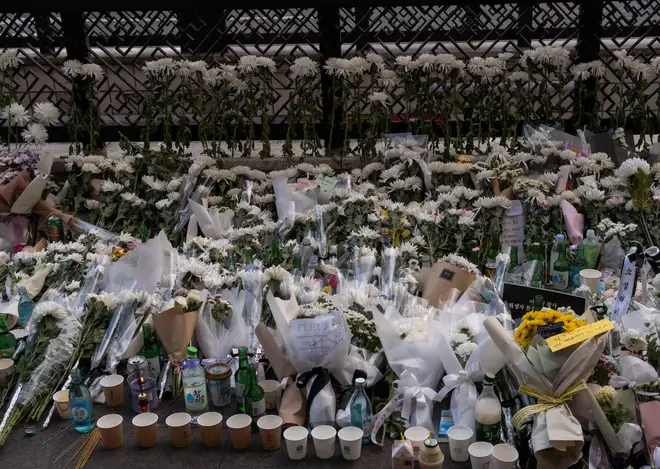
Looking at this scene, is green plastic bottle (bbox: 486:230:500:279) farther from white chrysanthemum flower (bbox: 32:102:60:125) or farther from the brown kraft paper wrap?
white chrysanthemum flower (bbox: 32:102:60:125)

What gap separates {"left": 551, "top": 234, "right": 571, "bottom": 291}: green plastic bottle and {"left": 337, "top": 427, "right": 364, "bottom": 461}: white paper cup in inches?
63.5

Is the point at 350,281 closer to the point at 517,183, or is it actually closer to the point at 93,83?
the point at 517,183

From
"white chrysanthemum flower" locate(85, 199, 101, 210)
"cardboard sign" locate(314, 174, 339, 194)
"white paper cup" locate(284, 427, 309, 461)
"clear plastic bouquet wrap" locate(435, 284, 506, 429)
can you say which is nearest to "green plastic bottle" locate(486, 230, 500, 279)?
"clear plastic bouquet wrap" locate(435, 284, 506, 429)

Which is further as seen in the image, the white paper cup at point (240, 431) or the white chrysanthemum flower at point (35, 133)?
the white chrysanthemum flower at point (35, 133)

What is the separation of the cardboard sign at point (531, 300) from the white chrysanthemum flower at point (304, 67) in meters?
2.42

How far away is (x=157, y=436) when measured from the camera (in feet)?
9.26

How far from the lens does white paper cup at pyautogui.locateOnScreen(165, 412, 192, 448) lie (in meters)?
2.74

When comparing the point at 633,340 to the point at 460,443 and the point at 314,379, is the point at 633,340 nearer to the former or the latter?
the point at 460,443

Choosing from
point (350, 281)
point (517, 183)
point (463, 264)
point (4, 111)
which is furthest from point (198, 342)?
point (4, 111)

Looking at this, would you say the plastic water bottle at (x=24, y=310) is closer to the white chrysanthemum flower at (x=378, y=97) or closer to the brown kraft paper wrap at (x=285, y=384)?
the brown kraft paper wrap at (x=285, y=384)

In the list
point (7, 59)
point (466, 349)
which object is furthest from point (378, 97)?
point (7, 59)

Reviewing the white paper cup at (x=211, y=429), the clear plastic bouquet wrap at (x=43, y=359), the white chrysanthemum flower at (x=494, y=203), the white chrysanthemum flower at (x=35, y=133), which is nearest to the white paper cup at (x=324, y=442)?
the white paper cup at (x=211, y=429)

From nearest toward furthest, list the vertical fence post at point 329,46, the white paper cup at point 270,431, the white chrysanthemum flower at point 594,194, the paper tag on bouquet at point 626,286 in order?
the white paper cup at point 270,431, the paper tag on bouquet at point 626,286, the white chrysanthemum flower at point 594,194, the vertical fence post at point 329,46

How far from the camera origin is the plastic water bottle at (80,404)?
2.84m
